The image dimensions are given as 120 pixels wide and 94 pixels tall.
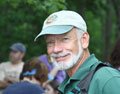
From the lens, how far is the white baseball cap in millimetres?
2664

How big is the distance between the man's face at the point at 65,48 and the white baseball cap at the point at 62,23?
60 mm

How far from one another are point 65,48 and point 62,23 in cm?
21

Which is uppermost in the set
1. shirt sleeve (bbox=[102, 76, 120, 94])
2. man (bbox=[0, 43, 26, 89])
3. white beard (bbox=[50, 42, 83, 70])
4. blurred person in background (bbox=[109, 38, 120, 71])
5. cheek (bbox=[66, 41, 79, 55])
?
cheek (bbox=[66, 41, 79, 55])

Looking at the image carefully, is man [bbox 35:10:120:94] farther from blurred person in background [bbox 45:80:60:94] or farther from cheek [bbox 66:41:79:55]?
blurred person in background [bbox 45:80:60:94]

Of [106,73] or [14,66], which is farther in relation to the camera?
[14,66]

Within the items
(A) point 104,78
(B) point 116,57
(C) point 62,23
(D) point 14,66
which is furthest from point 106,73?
(D) point 14,66

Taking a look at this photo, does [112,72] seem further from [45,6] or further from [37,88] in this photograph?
[45,6]

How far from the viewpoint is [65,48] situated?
271 cm

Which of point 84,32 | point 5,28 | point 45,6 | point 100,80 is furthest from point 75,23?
point 5,28

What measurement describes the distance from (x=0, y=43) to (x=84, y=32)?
25.8 ft

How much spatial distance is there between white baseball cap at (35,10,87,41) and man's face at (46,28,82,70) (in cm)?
6

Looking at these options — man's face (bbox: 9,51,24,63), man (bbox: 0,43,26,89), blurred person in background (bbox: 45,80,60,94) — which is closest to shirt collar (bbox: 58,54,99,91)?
blurred person in background (bbox: 45,80,60,94)

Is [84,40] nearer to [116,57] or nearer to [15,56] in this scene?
[116,57]

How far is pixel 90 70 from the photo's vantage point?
8.52 feet
